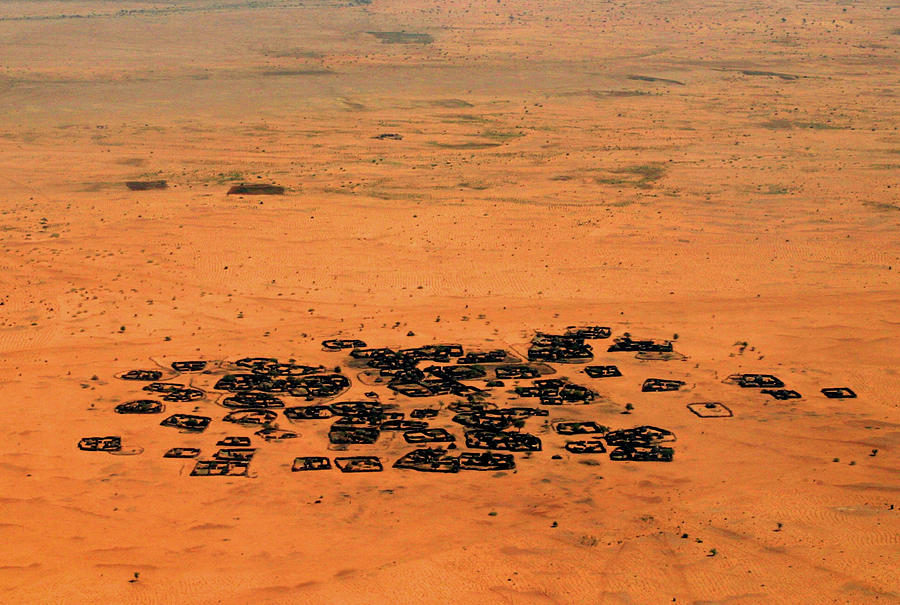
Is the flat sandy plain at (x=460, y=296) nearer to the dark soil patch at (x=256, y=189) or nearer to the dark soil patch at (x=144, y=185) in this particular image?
the dark soil patch at (x=144, y=185)

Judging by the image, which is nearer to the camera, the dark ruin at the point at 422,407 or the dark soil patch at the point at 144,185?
the dark ruin at the point at 422,407

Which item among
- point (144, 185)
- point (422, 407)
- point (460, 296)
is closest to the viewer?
point (422, 407)

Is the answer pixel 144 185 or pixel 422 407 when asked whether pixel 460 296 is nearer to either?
pixel 422 407

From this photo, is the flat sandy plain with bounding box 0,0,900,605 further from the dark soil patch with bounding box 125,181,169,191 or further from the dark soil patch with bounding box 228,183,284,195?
the dark soil patch with bounding box 228,183,284,195

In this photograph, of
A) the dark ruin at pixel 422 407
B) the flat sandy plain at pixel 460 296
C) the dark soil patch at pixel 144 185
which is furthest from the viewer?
the dark soil patch at pixel 144 185

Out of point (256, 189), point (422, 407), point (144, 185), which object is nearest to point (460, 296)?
point (422, 407)

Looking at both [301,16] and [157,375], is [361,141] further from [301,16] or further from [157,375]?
[301,16]

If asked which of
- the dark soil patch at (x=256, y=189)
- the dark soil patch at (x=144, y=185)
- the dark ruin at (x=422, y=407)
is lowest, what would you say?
the dark ruin at (x=422, y=407)

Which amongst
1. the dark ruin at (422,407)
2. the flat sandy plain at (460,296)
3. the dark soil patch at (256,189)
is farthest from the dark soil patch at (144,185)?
the dark ruin at (422,407)

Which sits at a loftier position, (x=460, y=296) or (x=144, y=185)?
(x=144, y=185)

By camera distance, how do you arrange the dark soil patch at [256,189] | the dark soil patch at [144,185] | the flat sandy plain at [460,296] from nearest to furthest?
the flat sandy plain at [460,296] → the dark soil patch at [256,189] → the dark soil patch at [144,185]

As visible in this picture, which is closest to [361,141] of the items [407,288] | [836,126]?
[407,288]
